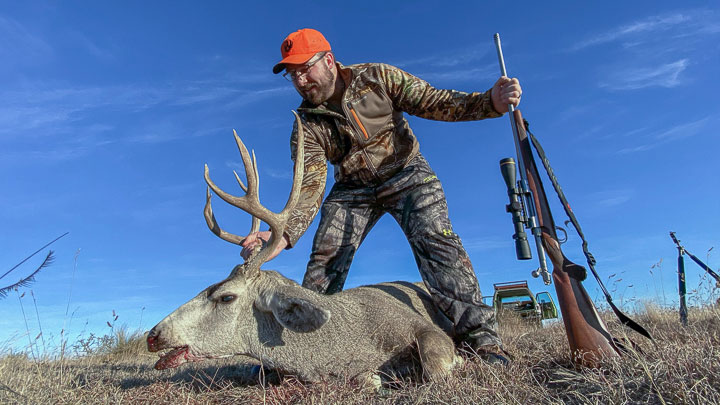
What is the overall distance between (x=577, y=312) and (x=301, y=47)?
340 centimetres

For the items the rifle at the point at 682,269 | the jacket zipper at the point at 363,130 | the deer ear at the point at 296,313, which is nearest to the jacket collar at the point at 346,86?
the jacket zipper at the point at 363,130

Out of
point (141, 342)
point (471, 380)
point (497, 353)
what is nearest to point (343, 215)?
point (497, 353)

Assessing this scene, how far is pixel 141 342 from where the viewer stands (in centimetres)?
838

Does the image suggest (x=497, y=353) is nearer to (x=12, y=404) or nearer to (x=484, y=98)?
(x=484, y=98)

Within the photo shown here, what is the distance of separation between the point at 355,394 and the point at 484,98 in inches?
111

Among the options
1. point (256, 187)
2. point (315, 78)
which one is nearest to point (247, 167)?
point (256, 187)

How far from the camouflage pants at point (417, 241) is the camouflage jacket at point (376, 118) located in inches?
6.5

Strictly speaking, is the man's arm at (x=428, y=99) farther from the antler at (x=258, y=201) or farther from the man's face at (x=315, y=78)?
the antler at (x=258, y=201)

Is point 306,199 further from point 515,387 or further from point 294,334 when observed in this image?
point 515,387

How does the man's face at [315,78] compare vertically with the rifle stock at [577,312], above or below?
above

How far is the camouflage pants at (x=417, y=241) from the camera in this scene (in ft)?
13.8

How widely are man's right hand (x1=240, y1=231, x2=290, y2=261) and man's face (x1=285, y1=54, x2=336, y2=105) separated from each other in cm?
151

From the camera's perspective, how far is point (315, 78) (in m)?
4.99

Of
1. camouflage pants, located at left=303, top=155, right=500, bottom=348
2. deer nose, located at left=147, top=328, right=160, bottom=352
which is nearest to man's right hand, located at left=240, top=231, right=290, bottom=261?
camouflage pants, located at left=303, top=155, right=500, bottom=348
